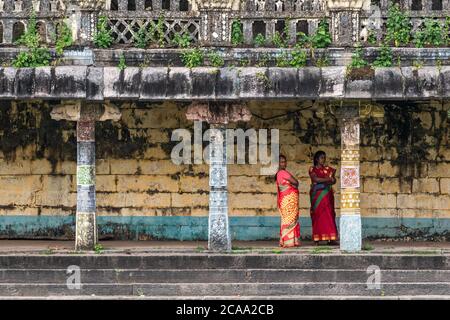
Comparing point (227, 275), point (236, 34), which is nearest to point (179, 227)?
point (227, 275)

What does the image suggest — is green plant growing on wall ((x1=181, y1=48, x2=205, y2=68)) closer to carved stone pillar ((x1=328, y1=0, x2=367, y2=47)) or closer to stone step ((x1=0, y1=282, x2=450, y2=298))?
carved stone pillar ((x1=328, y1=0, x2=367, y2=47))

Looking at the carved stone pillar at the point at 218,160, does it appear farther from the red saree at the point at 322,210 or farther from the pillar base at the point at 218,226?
the red saree at the point at 322,210

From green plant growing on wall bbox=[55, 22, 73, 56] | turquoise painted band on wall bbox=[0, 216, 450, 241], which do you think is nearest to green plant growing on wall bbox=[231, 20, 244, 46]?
green plant growing on wall bbox=[55, 22, 73, 56]

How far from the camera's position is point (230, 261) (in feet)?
62.2

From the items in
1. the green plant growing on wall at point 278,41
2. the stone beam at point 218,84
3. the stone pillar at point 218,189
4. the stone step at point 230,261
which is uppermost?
the green plant growing on wall at point 278,41

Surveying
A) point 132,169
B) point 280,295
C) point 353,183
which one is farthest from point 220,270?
point 132,169

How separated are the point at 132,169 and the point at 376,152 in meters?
3.66

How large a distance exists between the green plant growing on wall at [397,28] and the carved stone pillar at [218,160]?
7.06 ft

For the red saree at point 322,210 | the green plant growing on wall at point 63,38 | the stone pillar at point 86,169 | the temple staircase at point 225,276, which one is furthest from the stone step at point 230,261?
the green plant growing on wall at point 63,38

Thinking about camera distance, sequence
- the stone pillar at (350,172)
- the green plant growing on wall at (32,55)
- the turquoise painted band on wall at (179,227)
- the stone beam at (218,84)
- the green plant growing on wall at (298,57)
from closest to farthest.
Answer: the stone beam at (218,84) < the green plant growing on wall at (298,57) < the green plant growing on wall at (32,55) < the stone pillar at (350,172) < the turquoise painted band on wall at (179,227)

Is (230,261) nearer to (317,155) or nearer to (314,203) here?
(314,203)

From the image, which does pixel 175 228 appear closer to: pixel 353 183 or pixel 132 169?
pixel 132 169

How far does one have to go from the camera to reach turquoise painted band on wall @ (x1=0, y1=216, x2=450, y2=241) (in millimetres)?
21750

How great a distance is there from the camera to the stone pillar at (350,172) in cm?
1947
